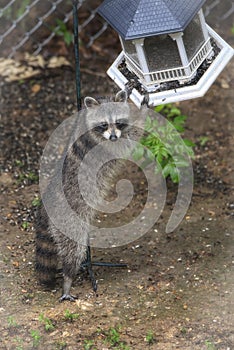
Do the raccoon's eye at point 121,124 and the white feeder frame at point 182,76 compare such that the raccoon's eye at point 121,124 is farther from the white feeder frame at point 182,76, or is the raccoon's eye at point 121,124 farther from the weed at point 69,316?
the weed at point 69,316

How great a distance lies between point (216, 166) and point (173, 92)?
192 centimetres

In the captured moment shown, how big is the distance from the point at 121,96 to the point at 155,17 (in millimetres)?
598

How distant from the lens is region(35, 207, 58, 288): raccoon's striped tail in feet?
17.4

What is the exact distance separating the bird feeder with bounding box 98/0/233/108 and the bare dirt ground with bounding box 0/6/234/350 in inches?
49.2

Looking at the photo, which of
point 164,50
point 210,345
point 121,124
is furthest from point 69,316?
point 164,50

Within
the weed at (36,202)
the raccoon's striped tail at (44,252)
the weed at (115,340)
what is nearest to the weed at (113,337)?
the weed at (115,340)

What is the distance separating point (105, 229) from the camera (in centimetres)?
597

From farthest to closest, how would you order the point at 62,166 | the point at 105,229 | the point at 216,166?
1. the point at 216,166
2. the point at 105,229
3. the point at 62,166

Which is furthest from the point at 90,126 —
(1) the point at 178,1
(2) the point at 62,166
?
(1) the point at 178,1

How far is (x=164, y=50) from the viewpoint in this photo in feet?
16.4

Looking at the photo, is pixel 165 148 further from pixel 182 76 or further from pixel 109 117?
pixel 182 76

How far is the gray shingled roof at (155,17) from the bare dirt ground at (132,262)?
169 cm

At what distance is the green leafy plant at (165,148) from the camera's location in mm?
5762

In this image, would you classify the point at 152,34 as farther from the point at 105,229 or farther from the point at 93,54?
the point at 93,54
